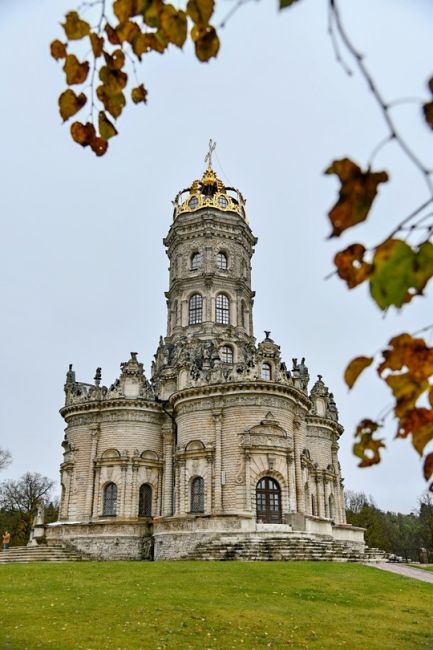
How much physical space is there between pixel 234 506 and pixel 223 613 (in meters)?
18.8

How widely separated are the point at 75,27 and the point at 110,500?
36938mm

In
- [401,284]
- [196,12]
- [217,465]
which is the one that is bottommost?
[401,284]

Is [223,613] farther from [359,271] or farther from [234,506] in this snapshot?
[234,506]

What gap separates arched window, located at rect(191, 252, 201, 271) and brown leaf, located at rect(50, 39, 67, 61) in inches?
1676

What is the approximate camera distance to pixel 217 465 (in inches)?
1373

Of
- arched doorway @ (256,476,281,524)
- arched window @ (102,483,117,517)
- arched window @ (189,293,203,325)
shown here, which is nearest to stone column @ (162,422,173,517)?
arched window @ (102,483,117,517)

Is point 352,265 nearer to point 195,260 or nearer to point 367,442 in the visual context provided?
point 367,442

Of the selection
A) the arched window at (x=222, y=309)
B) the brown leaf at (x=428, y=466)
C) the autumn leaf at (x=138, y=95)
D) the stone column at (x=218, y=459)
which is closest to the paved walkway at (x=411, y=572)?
the stone column at (x=218, y=459)

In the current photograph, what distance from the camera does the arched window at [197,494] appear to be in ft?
116

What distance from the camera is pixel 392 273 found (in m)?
2.61

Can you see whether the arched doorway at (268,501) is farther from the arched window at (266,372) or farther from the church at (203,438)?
the arched window at (266,372)

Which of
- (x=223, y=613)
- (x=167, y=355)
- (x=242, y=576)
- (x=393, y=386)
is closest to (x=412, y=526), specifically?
(x=167, y=355)

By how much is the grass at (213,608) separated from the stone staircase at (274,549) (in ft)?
17.3

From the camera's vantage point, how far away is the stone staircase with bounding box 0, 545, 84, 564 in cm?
3328
